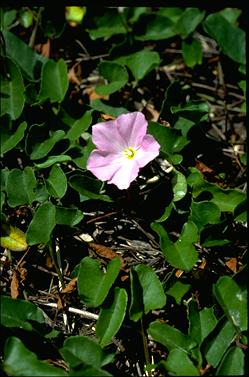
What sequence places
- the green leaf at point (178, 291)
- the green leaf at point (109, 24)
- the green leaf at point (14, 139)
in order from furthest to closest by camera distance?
the green leaf at point (109, 24) → the green leaf at point (14, 139) → the green leaf at point (178, 291)

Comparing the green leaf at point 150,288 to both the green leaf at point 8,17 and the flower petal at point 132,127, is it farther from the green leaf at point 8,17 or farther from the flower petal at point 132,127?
the green leaf at point 8,17

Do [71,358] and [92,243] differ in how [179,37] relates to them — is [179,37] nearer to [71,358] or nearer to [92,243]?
[92,243]

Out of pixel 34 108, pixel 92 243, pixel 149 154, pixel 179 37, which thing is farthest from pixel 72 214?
pixel 179 37

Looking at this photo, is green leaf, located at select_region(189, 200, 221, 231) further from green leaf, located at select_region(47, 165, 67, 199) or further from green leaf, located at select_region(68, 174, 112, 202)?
green leaf, located at select_region(47, 165, 67, 199)

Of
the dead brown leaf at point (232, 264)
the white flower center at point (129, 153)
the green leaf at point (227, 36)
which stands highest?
the green leaf at point (227, 36)

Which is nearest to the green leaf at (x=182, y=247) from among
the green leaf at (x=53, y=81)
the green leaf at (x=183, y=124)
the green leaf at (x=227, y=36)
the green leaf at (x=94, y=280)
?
the green leaf at (x=94, y=280)

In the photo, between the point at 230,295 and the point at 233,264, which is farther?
the point at 233,264
